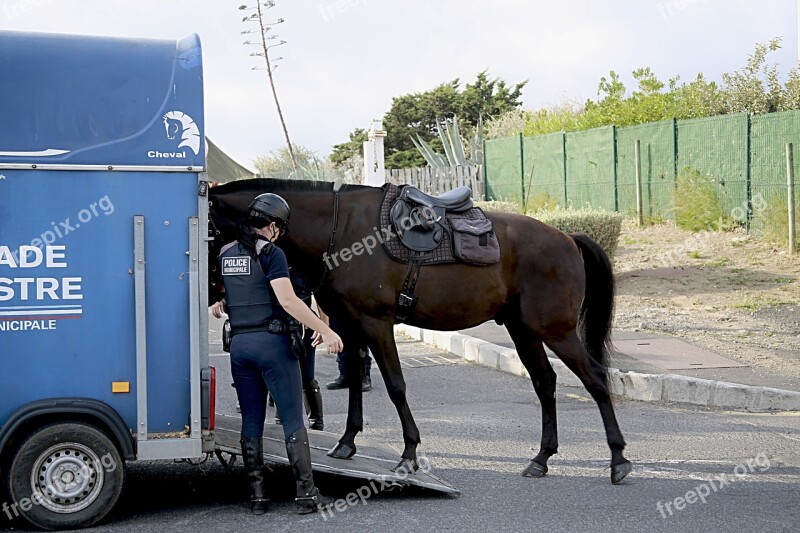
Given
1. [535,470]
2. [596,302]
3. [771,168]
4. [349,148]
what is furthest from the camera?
[349,148]

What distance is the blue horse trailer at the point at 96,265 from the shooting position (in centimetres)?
531

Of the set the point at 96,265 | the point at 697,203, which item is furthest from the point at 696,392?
the point at 697,203

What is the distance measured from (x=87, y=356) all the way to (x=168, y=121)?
142cm

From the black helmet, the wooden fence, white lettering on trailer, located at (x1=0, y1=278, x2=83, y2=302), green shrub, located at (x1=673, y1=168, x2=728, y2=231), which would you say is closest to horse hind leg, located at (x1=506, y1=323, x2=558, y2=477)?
the black helmet

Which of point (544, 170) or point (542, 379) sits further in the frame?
point (544, 170)

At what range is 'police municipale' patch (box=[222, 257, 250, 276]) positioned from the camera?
5.68 metres

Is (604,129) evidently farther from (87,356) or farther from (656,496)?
(87,356)

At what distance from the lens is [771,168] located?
17.7 metres

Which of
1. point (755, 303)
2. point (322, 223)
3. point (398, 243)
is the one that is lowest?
point (755, 303)

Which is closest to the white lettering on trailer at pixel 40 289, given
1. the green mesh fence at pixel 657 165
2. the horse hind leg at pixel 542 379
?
the horse hind leg at pixel 542 379

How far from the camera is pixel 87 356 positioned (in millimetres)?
5426

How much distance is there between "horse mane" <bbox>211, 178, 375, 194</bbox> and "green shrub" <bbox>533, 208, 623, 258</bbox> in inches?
414

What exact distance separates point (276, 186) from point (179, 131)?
100 centimetres

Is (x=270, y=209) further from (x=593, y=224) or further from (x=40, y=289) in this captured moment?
(x=593, y=224)
